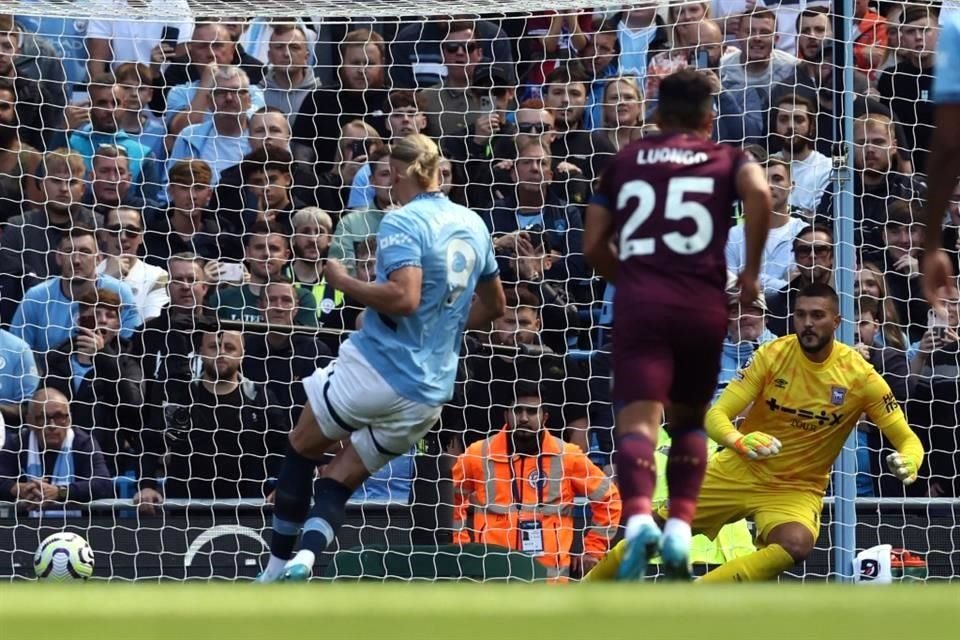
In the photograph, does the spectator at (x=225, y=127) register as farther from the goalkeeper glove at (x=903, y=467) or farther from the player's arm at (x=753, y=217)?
the player's arm at (x=753, y=217)

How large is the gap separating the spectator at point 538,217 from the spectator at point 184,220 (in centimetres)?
169

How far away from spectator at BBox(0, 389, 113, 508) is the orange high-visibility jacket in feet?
6.80

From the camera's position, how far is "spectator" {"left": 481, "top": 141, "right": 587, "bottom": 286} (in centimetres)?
1027

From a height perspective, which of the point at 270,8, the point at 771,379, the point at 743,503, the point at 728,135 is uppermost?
the point at 270,8

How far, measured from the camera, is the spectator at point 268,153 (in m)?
10.6

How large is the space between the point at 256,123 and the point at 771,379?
3901mm

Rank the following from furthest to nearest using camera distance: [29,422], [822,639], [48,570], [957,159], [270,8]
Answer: [270,8]
[29,422]
[48,570]
[957,159]
[822,639]

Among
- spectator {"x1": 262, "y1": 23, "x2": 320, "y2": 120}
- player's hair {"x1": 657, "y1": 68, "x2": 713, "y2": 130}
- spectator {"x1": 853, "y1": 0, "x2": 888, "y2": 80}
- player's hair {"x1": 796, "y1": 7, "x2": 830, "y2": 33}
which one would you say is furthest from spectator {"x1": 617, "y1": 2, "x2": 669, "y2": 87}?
player's hair {"x1": 657, "y1": 68, "x2": 713, "y2": 130}

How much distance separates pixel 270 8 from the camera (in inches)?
404

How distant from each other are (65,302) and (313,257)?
1477mm

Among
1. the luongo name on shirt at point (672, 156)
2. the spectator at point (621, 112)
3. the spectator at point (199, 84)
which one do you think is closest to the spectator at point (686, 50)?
the spectator at point (621, 112)

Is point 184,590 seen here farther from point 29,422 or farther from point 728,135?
point 728,135

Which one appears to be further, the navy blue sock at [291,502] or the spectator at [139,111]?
the spectator at [139,111]

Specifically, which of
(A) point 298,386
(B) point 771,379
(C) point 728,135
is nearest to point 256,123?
→ (A) point 298,386
